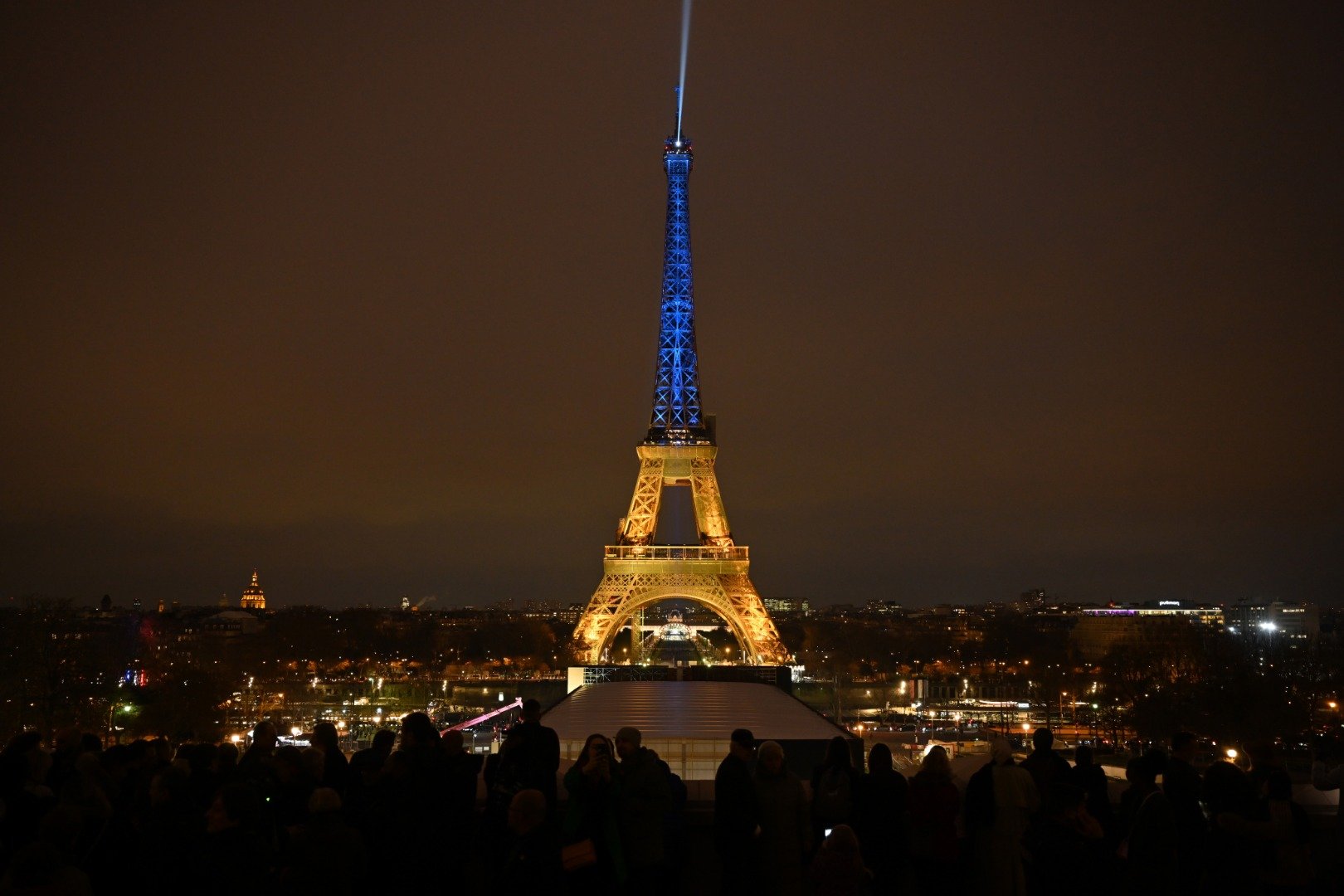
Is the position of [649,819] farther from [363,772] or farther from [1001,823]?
[1001,823]

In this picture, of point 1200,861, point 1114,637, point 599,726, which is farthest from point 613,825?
point 1114,637

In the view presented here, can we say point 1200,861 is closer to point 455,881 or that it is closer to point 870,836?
point 870,836

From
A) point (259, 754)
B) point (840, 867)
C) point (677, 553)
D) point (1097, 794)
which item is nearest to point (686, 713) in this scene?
point (259, 754)

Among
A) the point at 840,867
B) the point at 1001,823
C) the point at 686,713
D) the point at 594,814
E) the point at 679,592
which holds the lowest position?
the point at 686,713

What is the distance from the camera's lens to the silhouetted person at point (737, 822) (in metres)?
9.96

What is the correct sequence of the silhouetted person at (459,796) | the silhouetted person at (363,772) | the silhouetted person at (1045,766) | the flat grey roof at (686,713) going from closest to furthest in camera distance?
the silhouetted person at (459,796) → the silhouetted person at (363,772) → the silhouetted person at (1045,766) → the flat grey roof at (686,713)

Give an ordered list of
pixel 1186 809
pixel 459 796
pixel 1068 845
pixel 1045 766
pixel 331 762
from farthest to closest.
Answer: pixel 1045 766 < pixel 331 762 < pixel 1186 809 < pixel 459 796 < pixel 1068 845

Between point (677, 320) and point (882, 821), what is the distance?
67.3m

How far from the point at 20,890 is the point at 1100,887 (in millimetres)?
6333

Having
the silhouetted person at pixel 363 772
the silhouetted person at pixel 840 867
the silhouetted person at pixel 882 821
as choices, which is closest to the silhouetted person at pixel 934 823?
the silhouetted person at pixel 882 821

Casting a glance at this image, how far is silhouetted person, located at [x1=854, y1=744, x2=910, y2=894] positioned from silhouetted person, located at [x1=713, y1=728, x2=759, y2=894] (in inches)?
35.0

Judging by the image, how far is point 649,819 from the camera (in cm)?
955

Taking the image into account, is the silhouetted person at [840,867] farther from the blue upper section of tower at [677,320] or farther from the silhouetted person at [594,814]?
the blue upper section of tower at [677,320]

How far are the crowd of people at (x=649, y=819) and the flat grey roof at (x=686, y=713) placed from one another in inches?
509
